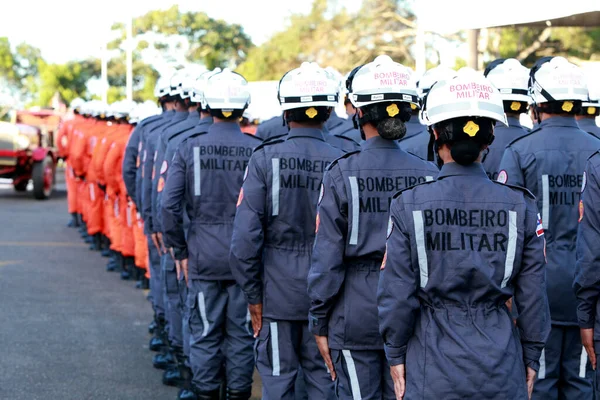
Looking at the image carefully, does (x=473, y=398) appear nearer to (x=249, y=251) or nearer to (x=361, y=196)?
(x=361, y=196)

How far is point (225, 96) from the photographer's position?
6.52 m

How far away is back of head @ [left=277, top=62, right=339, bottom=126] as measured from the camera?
17.4 feet

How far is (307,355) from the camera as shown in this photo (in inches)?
210

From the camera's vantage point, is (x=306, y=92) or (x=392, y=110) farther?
(x=306, y=92)

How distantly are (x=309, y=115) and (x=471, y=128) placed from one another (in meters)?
1.64

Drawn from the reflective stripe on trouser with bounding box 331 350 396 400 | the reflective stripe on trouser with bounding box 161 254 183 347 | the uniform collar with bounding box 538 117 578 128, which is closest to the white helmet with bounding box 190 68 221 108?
the reflective stripe on trouser with bounding box 161 254 183 347

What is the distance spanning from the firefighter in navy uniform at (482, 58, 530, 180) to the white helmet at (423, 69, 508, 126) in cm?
238

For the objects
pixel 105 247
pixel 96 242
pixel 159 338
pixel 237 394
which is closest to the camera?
pixel 237 394

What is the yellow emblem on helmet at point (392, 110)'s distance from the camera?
15.1 ft

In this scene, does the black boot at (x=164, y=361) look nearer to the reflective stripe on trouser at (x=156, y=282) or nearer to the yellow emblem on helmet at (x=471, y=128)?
the reflective stripe on trouser at (x=156, y=282)

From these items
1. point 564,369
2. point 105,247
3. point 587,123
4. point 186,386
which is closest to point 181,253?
point 186,386

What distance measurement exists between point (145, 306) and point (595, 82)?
611 cm

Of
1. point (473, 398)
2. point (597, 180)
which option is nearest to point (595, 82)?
point (597, 180)

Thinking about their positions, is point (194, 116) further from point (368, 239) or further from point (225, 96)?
point (368, 239)
